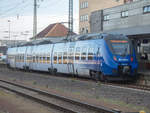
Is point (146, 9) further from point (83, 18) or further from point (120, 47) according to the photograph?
point (83, 18)

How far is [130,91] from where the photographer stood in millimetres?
13945

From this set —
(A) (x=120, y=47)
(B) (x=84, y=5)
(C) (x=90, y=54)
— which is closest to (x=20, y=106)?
(C) (x=90, y=54)

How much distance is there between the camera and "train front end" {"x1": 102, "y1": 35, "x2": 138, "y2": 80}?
1739 cm

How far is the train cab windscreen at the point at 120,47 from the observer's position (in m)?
17.8

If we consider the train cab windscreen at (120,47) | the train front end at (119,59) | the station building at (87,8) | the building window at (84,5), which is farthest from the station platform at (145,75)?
the building window at (84,5)

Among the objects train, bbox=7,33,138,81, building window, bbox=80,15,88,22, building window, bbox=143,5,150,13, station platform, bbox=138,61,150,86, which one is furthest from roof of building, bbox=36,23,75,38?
station platform, bbox=138,61,150,86

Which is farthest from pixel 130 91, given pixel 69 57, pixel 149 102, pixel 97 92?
pixel 69 57

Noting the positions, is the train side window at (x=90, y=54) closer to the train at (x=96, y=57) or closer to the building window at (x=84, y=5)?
the train at (x=96, y=57)

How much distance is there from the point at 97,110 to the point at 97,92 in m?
4.76

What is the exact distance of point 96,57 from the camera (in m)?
18.2

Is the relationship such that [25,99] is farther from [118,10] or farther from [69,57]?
[118,10]

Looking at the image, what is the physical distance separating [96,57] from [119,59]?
1494 millimetres

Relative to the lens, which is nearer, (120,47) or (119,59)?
(119,59)

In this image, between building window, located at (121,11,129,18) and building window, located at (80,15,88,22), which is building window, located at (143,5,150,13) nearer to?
building window, located at (121,11,129,18)
